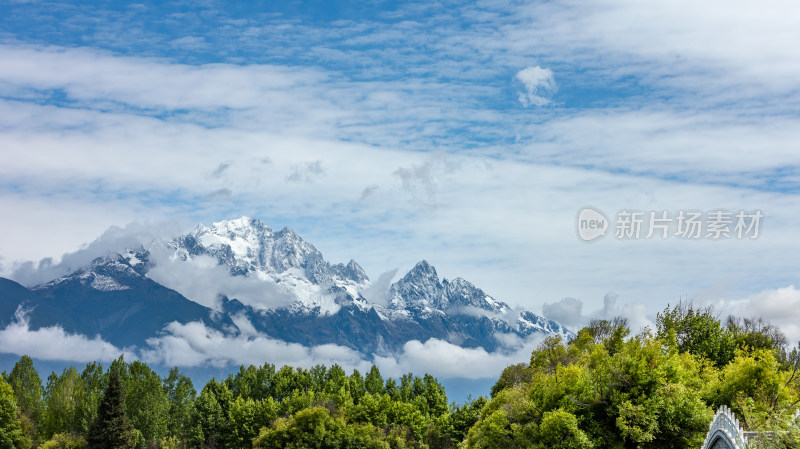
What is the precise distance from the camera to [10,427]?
9494cm

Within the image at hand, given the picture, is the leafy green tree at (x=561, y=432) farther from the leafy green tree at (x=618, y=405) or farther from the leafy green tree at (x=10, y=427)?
the leafy green tree at (x=10, y=427)

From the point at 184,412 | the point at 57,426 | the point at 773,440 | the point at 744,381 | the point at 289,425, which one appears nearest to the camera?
the point at 773,440

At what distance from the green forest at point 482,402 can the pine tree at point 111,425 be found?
0.41 ft

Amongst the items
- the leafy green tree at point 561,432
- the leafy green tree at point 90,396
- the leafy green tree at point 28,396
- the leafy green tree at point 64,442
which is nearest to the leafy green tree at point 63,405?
the leafy green tree at point 90,396

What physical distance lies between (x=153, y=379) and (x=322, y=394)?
79.1ft

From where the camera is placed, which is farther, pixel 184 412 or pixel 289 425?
pixel 184 412

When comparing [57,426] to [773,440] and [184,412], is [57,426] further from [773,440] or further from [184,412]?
[773,440]

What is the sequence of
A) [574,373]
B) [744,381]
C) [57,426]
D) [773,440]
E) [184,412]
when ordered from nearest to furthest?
[773,440]
[744,381]
[574,373]
[57,426]
[184,412]

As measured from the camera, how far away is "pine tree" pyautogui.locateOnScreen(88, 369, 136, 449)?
9469 cm

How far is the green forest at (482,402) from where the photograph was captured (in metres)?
53.0

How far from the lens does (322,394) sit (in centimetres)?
11019

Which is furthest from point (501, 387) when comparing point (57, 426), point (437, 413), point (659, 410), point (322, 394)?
point (57, 426)

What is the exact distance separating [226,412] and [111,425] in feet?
70.3

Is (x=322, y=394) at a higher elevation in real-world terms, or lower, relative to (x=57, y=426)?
higher
